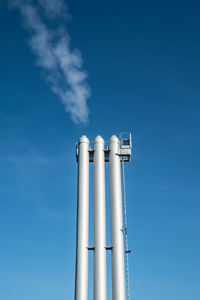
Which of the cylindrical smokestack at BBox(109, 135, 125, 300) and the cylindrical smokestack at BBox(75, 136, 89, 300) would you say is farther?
the cylindrical smokestack at BBox(109, 135, 125, 300)

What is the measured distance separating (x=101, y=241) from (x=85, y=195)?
18.1 ft

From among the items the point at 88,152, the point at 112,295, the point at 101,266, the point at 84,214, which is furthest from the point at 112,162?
the point at 112,295

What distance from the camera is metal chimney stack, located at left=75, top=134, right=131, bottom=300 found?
119ft

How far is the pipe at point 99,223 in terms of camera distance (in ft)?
119

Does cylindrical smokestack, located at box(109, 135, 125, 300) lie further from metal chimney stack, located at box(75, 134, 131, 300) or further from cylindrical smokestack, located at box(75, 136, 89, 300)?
cylindrical smokestack, located at box(75, 136, 89, 300)

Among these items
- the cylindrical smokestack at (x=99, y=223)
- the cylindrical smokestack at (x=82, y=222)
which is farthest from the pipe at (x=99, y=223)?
the cylindrical smokestack at (x=82, y=222)

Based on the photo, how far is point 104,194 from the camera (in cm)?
4122

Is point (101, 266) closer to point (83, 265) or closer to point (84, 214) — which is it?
point (83, 265)

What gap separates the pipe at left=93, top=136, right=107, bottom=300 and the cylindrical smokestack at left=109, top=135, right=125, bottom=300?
996 millimetres

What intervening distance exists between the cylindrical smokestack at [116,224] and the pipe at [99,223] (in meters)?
1.00

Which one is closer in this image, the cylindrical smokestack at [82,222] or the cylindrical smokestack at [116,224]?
the cylindrical smokestack at [82,222]

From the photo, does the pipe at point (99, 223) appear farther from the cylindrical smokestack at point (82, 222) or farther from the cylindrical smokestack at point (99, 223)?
the cylindrical smokestack at point (82, 222)

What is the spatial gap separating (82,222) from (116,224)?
149 inches

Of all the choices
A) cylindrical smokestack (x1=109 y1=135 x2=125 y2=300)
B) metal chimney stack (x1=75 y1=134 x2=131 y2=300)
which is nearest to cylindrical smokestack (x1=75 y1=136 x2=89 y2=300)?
metal chimney stack (x1=75 y1=134 x2=131 y2=300)
